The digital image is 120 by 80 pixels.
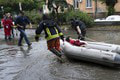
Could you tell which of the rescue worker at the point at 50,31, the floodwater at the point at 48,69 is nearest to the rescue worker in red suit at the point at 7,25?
the floodwater at the point at 48,69

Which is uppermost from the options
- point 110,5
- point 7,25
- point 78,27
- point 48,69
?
point 110,5

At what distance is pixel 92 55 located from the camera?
896 centimetres

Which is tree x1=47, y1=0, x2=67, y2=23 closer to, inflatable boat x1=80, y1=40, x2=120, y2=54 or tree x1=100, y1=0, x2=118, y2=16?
tree x1=100, y1=0, x2=118, y2=16

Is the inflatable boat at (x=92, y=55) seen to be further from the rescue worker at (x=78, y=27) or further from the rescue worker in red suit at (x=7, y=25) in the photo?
the rescue worker in red suit at (x=7, y=25)

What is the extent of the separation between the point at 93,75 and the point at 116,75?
0.65m

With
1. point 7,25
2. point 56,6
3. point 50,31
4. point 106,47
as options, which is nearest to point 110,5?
point 56,6

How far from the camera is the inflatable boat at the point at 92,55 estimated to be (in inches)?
333

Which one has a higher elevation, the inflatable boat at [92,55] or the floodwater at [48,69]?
the inflatable boat at [92,55]

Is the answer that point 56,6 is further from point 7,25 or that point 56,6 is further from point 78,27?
point 78,27

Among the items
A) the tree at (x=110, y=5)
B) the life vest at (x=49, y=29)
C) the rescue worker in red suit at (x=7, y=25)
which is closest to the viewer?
the life vest at (x=49, y=29)

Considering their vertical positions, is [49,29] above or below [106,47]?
above

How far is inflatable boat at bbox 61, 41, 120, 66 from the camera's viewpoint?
8453mm

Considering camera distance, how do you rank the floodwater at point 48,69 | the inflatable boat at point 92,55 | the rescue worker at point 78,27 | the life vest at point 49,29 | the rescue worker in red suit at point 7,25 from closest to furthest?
the floodwater at point 48,69 → the inflatable boat at point 92,55 → the life vest at point 49,29 → the rescue worker at point 78,27 → the rescue worker in red suit at point 7,25

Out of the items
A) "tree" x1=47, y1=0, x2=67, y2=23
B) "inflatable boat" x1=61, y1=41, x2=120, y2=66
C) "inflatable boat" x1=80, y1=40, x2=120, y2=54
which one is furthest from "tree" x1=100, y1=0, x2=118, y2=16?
"inflatable boat" x1=61, y1=41, x2=120, y2=66
